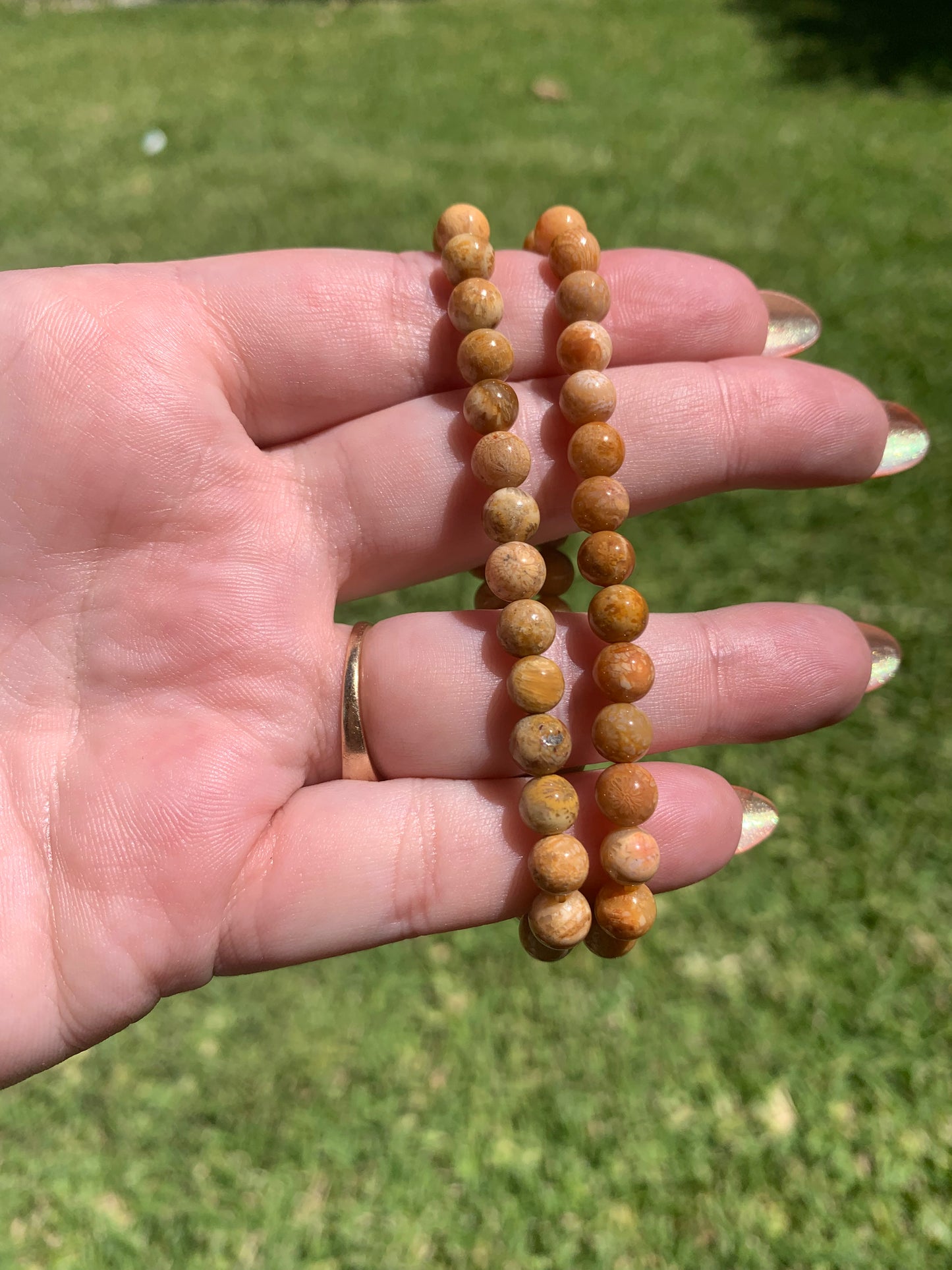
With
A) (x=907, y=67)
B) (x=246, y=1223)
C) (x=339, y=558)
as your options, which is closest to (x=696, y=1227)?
(x=246, y=1223)

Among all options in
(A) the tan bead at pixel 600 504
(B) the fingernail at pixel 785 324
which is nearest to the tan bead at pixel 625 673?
(A) the tan bead at pixel 600 504

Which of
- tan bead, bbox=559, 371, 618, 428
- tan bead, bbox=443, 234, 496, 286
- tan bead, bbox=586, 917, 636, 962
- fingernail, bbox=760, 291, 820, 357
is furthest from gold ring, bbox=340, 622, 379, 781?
fingernail, bbox=760, 291, 820, 357

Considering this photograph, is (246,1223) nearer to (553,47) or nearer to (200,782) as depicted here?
(200,782)

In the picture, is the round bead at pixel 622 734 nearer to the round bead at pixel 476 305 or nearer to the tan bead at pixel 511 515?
the tan bead at pixel 511 515

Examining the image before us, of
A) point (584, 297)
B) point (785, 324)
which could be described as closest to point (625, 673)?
point (584, 297)

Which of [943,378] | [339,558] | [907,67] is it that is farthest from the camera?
[907,67]
